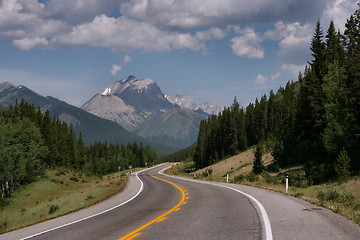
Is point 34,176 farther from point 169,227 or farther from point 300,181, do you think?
point 169,227

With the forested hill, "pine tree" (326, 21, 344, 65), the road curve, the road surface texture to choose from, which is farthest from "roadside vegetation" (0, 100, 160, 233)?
"pine tree" (326, 21, 344, 65)

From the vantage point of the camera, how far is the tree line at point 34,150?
5594cm

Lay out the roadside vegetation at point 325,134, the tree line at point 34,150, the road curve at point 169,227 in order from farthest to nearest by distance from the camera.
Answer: the tree line at point 34,150 < the roadside vegetation at point 325,134 < the road curve at point 169,227

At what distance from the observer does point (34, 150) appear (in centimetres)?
6688

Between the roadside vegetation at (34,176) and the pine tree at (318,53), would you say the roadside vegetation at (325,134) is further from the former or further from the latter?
the roadside vegetation at (34,176)

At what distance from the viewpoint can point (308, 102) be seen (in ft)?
130

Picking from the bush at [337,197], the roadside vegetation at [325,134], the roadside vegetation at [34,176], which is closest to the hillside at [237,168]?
the roadside vegetation at [325,134]

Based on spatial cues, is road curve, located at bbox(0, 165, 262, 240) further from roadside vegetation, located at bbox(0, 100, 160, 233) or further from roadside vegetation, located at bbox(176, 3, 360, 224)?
roadside vegetation, located at bbox(0, 100, 160, 233)

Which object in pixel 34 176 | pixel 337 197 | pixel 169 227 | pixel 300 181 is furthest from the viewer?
pixel 34 176

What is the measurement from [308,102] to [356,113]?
912 cm

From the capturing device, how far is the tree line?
55938mm

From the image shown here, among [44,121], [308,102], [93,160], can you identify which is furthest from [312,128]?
[93,160]

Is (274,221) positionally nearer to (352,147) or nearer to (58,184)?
(352,147)

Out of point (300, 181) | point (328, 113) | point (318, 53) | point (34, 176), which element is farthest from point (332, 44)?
point (34, 176)
